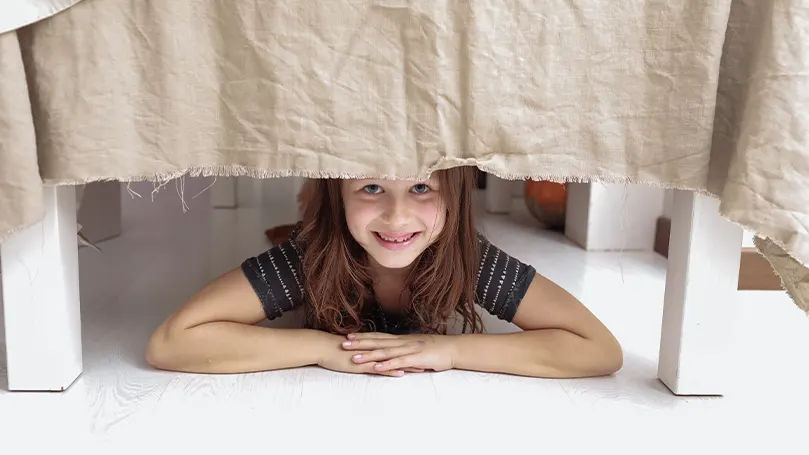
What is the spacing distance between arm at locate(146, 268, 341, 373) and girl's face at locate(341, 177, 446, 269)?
15 cm

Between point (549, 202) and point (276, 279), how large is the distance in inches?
53.0

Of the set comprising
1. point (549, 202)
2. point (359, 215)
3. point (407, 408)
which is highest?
point (359, 215)

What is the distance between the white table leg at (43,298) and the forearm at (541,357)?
500mm

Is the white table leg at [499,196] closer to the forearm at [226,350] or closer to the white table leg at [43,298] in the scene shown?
the forearm at [226,350]

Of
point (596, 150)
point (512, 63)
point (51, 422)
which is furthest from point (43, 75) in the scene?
point (596, 150)

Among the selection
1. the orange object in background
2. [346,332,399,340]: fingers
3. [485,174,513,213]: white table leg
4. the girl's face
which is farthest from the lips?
[485,174,513,213]: white table leg

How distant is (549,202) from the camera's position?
2.23m

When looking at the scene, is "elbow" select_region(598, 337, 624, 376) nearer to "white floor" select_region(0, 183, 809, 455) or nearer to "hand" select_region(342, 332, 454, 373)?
"white floor" select_region(0, 183, 809, 455)

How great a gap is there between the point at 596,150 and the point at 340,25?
31 centimetres

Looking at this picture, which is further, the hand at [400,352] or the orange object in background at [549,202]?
the orange object in background at [549,202]

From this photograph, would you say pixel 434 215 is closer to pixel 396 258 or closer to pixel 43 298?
pixel 396 258

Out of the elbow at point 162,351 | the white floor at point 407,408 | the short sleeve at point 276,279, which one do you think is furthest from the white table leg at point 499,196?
the elbow at point 162,351

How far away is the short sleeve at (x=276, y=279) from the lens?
1.03 meters

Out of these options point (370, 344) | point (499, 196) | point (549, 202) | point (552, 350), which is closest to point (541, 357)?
point (552, 350)
